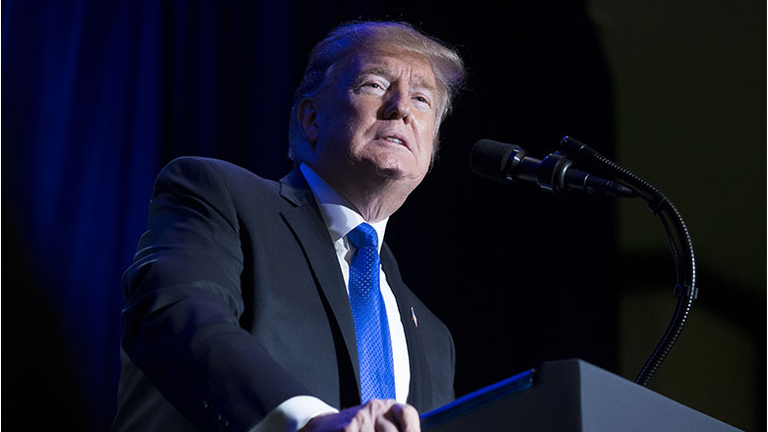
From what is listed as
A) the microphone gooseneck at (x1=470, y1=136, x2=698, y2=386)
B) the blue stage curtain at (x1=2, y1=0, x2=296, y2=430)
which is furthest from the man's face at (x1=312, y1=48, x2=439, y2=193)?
the blue stage curtain at (x1=2, y1=0, x2=296, y2=430)

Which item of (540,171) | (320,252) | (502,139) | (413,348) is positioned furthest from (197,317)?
(502,139)

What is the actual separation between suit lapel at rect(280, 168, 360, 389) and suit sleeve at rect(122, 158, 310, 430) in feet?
0.51

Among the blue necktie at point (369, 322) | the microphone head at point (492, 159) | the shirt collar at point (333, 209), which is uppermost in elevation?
the microphone head at point (492, 159)

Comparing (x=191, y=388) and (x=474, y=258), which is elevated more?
(x=191, y=388)

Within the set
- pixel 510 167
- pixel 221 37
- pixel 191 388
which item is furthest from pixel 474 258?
pixel 191 388

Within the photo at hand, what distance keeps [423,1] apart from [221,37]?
83 centimetres

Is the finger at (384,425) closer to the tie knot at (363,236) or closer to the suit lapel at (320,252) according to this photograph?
the suit lapel at (320,252)

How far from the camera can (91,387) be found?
2.39 metres

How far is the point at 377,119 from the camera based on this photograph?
177 cm

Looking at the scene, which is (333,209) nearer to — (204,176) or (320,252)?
(320,252)

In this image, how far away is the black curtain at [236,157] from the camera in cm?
234

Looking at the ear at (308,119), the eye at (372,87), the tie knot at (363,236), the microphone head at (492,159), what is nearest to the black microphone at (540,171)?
the microphone head at (492,159)

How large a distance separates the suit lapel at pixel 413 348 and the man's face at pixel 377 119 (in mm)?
234

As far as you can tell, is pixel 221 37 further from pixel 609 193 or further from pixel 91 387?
pixel 609 193
